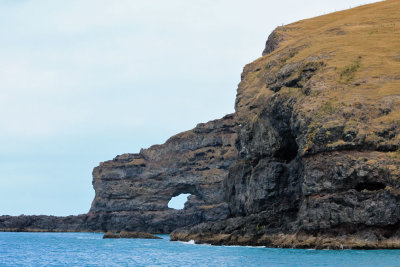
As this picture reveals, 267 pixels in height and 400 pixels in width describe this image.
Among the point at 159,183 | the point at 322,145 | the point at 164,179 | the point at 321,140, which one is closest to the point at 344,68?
the point at 321,140

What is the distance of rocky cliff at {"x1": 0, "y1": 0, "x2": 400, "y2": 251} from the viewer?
58375 mm

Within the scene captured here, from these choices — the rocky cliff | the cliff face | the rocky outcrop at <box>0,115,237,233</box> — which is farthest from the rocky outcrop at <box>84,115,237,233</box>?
the cliff face

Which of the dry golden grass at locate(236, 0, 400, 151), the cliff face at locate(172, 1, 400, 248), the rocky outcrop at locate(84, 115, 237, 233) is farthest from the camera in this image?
the rocky outcrop at locate(84, 115, 237, 233)

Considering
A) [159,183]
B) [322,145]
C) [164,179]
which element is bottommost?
[322,145]

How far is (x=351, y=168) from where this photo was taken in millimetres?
59875

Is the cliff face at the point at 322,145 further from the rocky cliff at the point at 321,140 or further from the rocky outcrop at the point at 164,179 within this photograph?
the rocky outcrop at the point at 164,179

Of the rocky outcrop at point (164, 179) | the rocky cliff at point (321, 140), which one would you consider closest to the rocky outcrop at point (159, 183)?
the rocky outcrop at point (164, 179)

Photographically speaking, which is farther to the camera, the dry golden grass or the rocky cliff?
the dry golden grass

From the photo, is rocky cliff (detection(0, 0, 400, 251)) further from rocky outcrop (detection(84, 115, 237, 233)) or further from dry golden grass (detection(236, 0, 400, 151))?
rocky outcrop (detection(84, 115, 237, 233))

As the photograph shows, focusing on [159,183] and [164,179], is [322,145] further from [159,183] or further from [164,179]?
[159,183]

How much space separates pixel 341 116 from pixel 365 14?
4716 cm

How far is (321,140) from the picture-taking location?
6494 centimetres

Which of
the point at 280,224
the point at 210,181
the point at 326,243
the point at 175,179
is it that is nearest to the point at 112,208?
the point at 175,179

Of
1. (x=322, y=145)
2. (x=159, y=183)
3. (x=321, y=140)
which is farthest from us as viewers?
(x=159, y=183)
